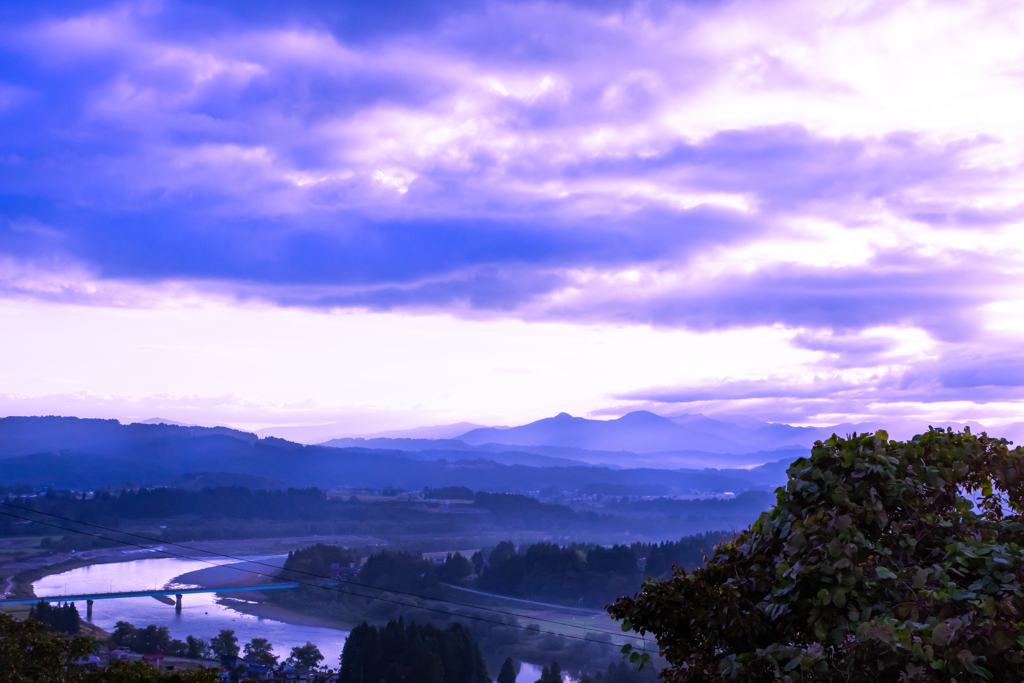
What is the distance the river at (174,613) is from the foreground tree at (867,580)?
178ft

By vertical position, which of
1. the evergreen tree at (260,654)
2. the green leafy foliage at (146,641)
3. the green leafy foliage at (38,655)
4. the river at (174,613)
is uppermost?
the green leafy foliage at (38,655)

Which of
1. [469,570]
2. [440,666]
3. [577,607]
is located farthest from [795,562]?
[469,570]

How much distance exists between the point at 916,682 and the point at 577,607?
88.3 m

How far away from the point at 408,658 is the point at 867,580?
48.5 meters

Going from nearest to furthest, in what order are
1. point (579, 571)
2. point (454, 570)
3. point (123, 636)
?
point (123, 636)
point (579, 571)
point (454, 570)

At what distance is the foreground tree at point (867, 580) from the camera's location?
18.4 feet

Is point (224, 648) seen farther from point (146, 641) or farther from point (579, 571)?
point (579, 571)

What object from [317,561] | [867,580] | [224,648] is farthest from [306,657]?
[317,561]

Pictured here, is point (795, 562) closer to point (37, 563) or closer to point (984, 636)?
point (984, 636)

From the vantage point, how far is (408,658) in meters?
50.8

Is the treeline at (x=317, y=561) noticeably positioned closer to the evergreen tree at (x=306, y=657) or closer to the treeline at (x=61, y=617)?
the treeline at (x=61, y=617)

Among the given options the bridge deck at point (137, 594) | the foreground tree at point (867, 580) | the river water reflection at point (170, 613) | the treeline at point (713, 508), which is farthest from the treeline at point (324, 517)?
the foreground tree at point (867, 580)

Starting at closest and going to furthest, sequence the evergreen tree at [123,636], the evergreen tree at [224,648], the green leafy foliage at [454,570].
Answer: the evergreen tree at [123,636] → the evergreen tree at [224,648] → the green leafy foliage at [454,570]

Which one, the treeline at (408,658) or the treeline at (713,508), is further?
the treeline at (713,508)
